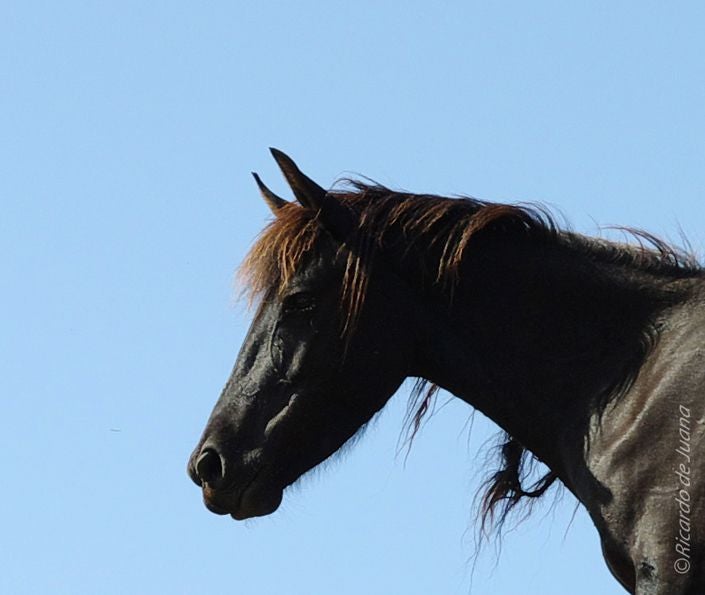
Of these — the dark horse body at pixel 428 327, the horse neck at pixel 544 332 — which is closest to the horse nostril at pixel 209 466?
the dark horse body at pixel 428 327

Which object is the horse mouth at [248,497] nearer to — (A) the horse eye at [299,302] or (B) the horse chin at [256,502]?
(B) the horse chin at [256,502]

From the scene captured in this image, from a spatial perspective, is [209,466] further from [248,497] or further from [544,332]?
[544,332]

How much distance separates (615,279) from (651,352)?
0.43m

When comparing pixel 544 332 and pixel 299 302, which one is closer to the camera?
pixel 544 332

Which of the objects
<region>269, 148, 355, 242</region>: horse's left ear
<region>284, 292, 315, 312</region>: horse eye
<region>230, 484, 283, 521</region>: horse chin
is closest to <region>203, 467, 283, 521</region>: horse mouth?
<region>230, 484, 283, 521</region>: horse chin

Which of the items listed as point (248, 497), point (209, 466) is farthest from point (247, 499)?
point (209, 466)

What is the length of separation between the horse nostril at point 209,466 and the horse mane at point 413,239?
826 mm

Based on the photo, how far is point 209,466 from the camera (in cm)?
880

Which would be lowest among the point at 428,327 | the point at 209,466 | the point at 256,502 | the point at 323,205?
the point at 256,502

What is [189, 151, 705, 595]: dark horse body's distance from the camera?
8609mm

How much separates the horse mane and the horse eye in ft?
0.21

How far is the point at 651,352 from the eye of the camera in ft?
27.7

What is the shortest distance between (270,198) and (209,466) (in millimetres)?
1455

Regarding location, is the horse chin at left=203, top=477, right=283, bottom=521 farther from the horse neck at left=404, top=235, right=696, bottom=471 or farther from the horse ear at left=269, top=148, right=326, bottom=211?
the horse ear at left=269, top=148, right=326, bottom=211
